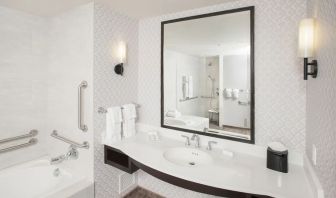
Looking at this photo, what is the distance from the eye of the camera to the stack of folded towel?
6.72 feet

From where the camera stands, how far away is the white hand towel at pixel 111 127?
6.71ft

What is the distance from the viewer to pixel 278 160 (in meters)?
1.40

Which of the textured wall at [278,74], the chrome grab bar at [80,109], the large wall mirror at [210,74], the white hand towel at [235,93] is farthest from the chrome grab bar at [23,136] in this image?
the textured wall at [278,74]

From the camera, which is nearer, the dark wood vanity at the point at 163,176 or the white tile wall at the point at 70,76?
the dark wood vanity at the point at 163,176

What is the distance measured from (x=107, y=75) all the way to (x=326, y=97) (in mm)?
1876

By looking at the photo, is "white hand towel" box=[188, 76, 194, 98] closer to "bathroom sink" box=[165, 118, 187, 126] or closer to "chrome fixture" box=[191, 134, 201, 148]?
"bathroom sink" box=[165, 118, 187, 126]

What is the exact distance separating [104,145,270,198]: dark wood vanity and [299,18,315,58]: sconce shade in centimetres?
96

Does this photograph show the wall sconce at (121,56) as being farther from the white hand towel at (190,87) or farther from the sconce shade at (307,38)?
the sconce shade at (307,38)

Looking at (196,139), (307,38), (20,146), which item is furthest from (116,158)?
(307,38)

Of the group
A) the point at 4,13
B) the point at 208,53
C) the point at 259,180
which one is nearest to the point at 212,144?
the point at 259,180

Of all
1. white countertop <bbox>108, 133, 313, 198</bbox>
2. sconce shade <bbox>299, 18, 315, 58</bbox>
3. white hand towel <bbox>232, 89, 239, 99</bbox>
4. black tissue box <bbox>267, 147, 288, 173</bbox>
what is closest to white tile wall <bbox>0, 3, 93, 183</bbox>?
white countertop <bbox>108, 133, 313, 198</bbox>

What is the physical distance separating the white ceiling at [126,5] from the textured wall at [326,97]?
1022 mm

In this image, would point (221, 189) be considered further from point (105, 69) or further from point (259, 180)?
point (105, 69)

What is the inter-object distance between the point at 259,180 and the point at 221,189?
0.94ft
